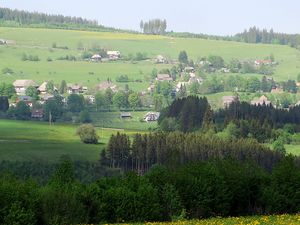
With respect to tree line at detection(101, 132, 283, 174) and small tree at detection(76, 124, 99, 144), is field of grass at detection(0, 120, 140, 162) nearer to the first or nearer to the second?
small tree at detection(76, 124, 99, 144)

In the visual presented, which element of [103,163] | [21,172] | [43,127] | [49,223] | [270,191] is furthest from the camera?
[43,127]

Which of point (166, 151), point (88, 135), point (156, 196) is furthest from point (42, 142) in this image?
point (156, 196)

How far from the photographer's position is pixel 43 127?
189500 millimetres

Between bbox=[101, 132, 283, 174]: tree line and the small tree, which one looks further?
the small tree

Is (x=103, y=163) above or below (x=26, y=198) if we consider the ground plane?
below

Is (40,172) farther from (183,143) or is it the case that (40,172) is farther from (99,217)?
(99,217)

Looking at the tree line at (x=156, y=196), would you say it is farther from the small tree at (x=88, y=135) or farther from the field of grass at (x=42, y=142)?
the small tree at (x=88, y=135)

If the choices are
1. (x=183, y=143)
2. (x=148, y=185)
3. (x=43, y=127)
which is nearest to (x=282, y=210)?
(x=148, y=185)

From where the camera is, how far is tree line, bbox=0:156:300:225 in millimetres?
55375

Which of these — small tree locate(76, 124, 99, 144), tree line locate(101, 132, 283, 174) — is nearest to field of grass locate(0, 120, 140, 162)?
small tree locate(76, 124, 99, 144)

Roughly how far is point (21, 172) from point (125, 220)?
65.2 m

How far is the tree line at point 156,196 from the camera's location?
55375 millimetres

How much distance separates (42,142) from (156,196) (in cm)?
10225

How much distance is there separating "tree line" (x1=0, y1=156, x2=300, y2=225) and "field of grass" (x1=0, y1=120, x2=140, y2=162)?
230 feet
